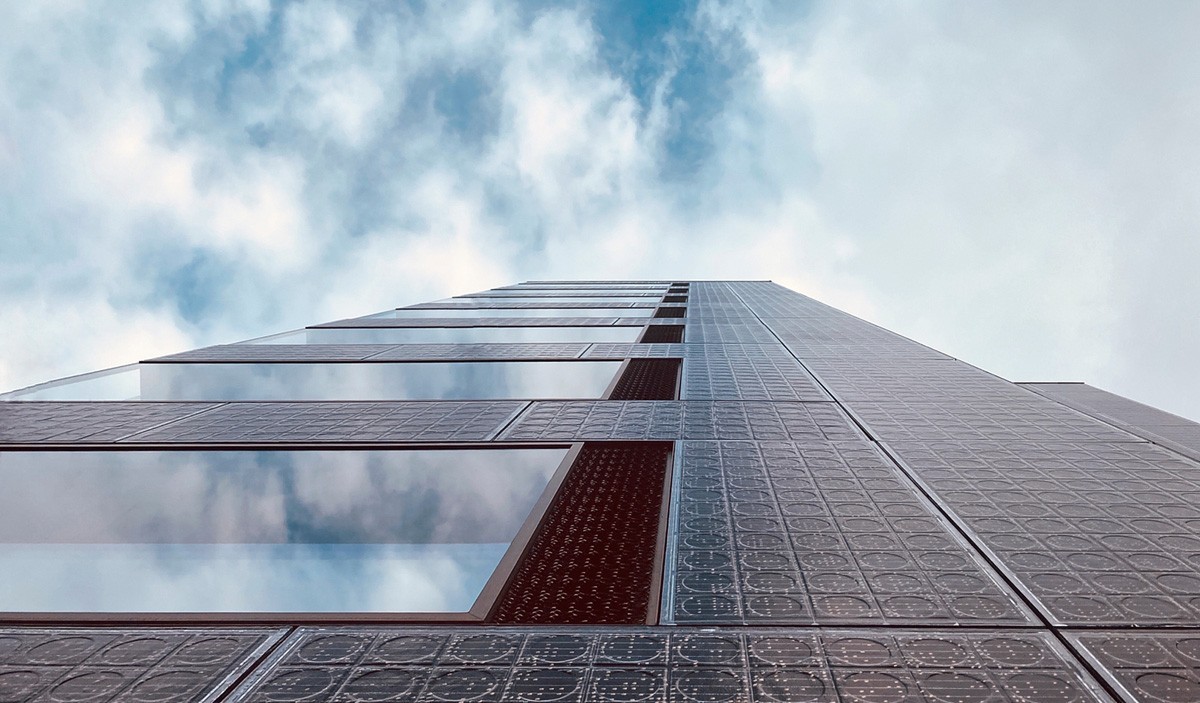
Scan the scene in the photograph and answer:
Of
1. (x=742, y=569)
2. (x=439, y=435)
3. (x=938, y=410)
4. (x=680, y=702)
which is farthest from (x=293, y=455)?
(x=938, y=410)

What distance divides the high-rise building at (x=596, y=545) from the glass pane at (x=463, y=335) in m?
3.09

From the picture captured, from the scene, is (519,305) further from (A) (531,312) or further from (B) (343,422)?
(B) (343,422)

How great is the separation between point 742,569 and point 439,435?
254 cm

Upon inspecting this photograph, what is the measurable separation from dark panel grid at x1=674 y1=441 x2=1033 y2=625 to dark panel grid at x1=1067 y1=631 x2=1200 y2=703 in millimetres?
229

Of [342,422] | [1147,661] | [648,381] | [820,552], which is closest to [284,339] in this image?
[342,422]

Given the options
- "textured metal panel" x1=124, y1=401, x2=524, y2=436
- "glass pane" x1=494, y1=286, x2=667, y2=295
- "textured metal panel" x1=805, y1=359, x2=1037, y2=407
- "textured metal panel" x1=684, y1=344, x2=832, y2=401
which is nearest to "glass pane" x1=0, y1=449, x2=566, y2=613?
"textured metal panel" x1=124, y1=401, x2=524, y2=436

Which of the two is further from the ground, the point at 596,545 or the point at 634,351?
the point at 634,351

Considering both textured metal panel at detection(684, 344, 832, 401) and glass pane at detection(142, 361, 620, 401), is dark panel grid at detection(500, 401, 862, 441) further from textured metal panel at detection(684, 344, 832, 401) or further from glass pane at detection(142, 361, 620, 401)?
glass pane at detection(142, 361, 620, 401)

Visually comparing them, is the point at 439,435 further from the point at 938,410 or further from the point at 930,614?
the point at 938,410

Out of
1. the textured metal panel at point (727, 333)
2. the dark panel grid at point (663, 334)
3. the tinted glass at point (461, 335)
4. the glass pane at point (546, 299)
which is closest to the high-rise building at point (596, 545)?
the textured metal panel at point (727, 333)

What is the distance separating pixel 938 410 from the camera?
5.37 meters

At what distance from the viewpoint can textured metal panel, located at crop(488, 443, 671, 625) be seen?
2.76 metres

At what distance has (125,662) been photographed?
2.44m

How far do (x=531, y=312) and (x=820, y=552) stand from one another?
10.8 m
